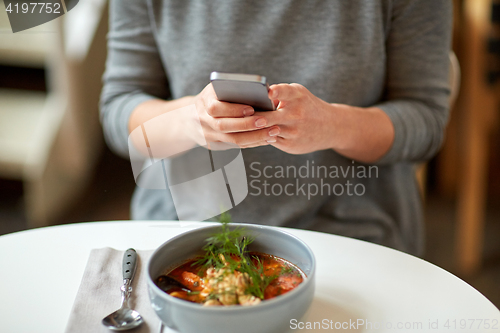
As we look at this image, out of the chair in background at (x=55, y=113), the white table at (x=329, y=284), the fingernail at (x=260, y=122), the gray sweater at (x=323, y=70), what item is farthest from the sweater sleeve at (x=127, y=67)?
the chair in background at (x=55, y=113)

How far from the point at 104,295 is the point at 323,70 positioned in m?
0.50

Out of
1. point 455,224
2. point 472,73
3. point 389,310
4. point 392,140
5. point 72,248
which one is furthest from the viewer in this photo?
point 455,224

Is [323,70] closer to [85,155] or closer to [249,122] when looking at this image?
[249,122]

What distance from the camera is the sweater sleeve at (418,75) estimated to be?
29.6 inches

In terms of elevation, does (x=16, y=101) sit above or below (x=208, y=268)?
below

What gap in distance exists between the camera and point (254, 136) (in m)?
0.57

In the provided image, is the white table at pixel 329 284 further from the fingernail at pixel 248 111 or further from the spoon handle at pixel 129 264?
the fingernail at pixel 248 111

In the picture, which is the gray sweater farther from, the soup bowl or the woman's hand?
the soup bowl

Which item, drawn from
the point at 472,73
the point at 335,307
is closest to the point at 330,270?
the point at 335,307

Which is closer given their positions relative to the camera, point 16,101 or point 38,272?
point 38,272

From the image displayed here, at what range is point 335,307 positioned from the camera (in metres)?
0.48

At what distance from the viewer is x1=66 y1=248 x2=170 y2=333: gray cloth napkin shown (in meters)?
0.44

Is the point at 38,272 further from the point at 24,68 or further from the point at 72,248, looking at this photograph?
the point at 24,68

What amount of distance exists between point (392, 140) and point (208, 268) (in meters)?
0.42
